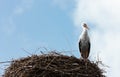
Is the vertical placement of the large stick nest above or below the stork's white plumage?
below

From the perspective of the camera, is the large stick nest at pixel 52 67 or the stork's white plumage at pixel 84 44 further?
the stork's white plumage at pixel 84 44

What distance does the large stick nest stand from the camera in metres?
10.3

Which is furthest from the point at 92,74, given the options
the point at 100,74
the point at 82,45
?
the point at 82,45

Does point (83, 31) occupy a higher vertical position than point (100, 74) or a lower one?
higher

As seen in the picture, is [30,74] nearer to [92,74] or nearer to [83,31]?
[92,74]

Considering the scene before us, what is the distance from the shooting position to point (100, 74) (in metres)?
10.8

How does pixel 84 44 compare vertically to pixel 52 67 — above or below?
above

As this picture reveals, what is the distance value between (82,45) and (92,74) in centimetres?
281

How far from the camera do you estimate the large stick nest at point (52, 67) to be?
10281 millimetres

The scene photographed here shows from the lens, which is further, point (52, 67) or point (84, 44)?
point (84, 44)

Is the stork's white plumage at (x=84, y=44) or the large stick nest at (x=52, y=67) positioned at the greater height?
the stork's white plumage at (x=84, y=44)

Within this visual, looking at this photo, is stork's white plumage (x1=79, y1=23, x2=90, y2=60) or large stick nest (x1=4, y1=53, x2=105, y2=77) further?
stork's white plumage (x1=79, y1=23, x2=90, y2=60)

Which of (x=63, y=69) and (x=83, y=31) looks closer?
(x=63, y=69)

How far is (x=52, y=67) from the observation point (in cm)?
1032
